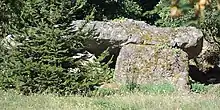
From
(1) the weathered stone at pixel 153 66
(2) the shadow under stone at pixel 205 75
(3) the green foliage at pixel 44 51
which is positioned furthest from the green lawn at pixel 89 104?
(2) the shadow under stone at pixel 205 75

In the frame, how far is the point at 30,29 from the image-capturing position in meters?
12.1

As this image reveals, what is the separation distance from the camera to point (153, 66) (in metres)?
15.8

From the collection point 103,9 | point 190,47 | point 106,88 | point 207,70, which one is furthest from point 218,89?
point 103,9

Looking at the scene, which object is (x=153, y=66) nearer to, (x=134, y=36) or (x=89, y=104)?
(x=134, y=36)

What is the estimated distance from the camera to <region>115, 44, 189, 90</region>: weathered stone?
51.3ft

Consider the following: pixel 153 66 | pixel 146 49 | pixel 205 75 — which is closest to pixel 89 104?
pixel 153 66

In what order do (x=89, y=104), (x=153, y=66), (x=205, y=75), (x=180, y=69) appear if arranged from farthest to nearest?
(x=205, y=75) < (x=153, y=66) < (x=180, y=69) < (x=89, y=104)

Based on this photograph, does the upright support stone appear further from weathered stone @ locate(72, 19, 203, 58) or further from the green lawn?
the green lawn

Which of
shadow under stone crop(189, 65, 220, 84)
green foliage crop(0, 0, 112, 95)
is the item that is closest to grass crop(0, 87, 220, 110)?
green foliage crop(0, 0, 112, 95)

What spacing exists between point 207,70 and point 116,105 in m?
13.2

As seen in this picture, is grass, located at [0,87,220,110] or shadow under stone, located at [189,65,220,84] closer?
grass, located at [0,87,220,110]

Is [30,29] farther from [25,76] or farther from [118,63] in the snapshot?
[118,63]

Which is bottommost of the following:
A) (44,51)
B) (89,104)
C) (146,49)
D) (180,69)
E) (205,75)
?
(205,75)

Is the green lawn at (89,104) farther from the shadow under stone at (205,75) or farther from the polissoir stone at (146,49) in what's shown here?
the shadow under stone at (205,75)
